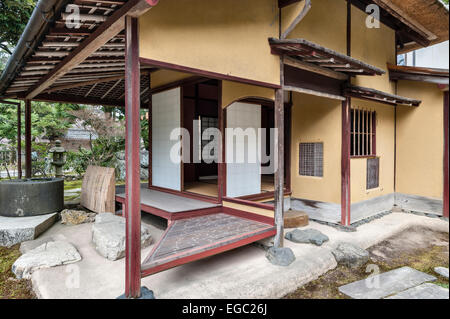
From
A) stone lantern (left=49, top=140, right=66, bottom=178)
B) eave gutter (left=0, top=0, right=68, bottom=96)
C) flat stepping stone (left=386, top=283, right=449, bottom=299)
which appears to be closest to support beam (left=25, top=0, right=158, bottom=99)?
eave gutter (left=0, top=0, right=68, bottom=96)

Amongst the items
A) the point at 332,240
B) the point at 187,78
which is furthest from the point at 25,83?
the point at 332,240

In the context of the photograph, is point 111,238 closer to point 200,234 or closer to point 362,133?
point 200,234

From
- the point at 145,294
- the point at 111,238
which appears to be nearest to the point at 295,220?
the point at 111,238

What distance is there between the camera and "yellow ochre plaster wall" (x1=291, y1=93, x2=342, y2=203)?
20.3ft

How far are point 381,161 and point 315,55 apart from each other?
14.1ft

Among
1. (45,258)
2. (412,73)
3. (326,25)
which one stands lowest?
(45,258)

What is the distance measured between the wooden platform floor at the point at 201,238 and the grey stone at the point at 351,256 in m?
1.10

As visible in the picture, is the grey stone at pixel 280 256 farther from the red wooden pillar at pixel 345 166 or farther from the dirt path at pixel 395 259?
the red wooden pillar at pixel 345 166

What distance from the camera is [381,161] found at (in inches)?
285

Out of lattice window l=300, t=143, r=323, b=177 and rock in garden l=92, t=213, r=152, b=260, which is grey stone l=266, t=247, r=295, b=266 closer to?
rock in garden l=92, t=213, r=152, b=260

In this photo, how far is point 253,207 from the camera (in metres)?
4.83

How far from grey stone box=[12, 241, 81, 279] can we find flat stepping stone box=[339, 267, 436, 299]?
370 cm
